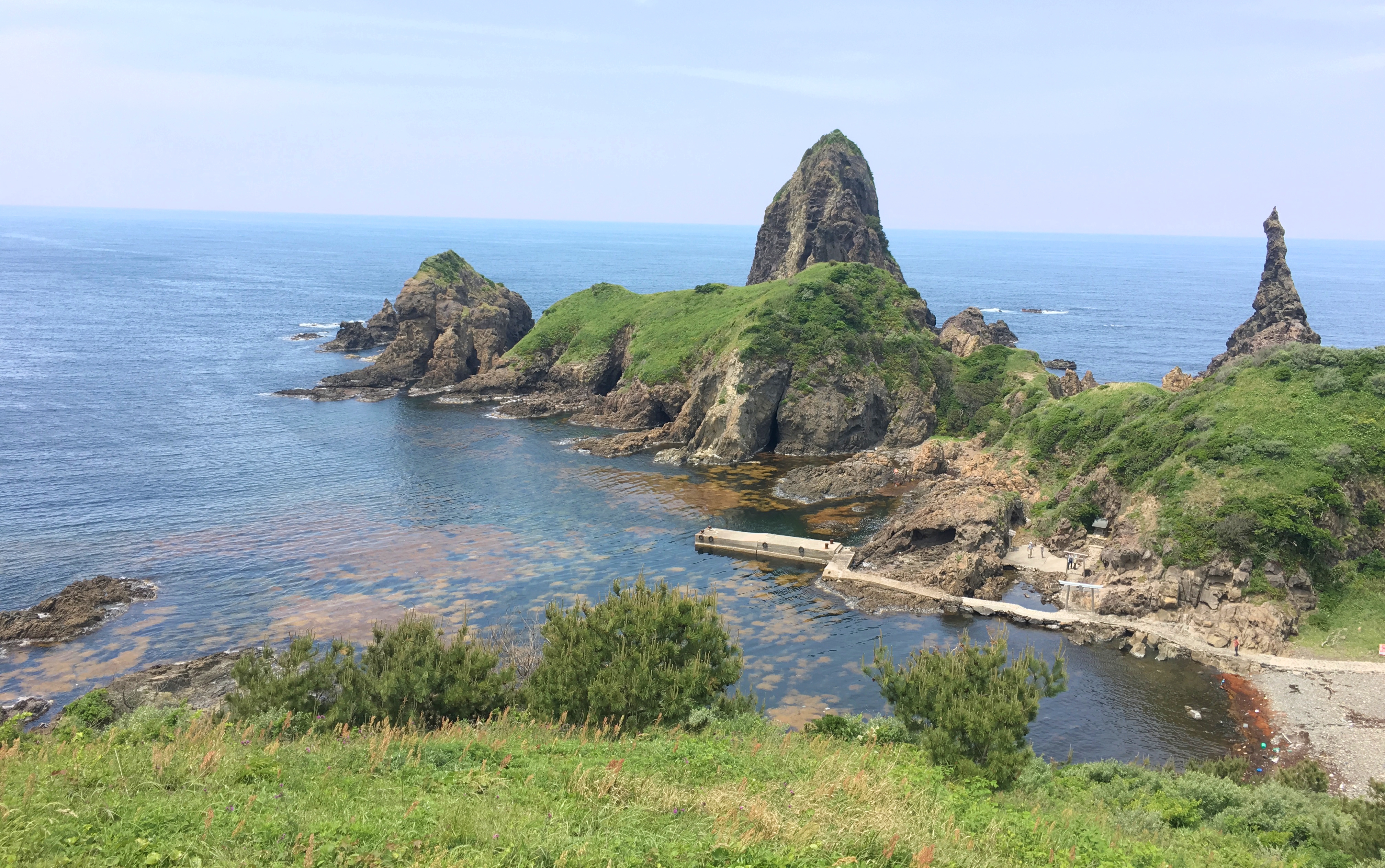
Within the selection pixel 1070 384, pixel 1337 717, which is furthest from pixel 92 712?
pixel 1070 384

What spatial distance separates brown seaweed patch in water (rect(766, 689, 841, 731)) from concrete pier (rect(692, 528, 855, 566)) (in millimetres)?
19152

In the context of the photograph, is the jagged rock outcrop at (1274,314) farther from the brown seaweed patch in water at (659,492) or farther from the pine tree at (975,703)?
the pine tree at (975,703)

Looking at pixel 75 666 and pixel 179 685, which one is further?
pixel 75 666

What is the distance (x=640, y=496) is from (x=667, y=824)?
200ft

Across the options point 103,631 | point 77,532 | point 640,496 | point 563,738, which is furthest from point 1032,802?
point 77,532

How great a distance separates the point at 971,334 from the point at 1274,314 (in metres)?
39.2

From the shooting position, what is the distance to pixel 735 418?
89.2m

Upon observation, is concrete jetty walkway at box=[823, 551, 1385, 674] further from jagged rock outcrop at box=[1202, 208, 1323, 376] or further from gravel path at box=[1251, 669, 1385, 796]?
jagged rock outcrop at box=[1202, 208, 1323, 376]

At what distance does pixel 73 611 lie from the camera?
48875mm

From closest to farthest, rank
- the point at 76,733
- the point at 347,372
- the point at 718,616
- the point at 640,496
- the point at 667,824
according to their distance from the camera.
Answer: the point at 667,824, the point at 76,733, the point at 718,616, the point at 640,496, the point at 347,372

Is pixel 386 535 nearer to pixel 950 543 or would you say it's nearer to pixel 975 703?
pixel 950 543

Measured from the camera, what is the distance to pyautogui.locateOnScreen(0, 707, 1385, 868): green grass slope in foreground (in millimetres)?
13328

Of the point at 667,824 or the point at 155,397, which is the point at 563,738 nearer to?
the point at 667,824

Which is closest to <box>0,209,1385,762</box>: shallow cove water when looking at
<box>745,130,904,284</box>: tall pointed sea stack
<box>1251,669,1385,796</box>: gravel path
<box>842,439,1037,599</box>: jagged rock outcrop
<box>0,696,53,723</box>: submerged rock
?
<box>0,696,53,723</box>: submerged rock
